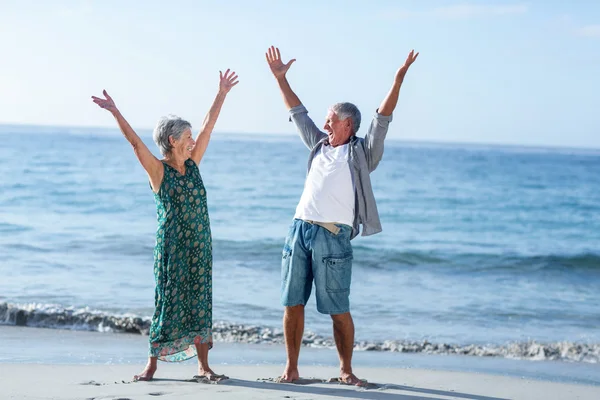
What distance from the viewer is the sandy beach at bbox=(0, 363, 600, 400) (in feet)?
15.9

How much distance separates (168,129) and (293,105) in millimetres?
907

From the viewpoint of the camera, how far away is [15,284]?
10.4 m

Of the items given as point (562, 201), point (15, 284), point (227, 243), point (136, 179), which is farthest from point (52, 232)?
point (562, 201)

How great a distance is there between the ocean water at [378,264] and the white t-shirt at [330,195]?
316 cm

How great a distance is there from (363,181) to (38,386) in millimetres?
2365

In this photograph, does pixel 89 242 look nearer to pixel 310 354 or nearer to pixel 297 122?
pixel 310 354

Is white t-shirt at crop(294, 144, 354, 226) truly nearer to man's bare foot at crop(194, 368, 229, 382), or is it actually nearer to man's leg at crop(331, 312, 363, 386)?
man's leg at crop(331, 312, 363, 386)

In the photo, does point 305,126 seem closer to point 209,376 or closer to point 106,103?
point 106,103

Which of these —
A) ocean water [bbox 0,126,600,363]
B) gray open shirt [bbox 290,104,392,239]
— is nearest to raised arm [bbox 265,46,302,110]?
gray open shirt [bbox 290,104,392,239]

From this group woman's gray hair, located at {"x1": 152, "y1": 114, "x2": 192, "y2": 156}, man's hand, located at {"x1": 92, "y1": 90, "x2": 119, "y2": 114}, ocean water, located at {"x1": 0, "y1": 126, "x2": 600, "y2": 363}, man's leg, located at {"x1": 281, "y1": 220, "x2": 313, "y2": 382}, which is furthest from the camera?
ocean water, located at {"x1": 0, "y1": 126, "x2": 600, "y2": 363}

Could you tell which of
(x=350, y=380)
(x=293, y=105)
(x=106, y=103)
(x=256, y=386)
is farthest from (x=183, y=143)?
(x=350, y=380)

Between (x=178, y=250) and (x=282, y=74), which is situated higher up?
(x=282, y=74)

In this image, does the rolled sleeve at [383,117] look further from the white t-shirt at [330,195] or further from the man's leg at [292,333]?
the man's leg at [292,333]

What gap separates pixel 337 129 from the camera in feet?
17.0
